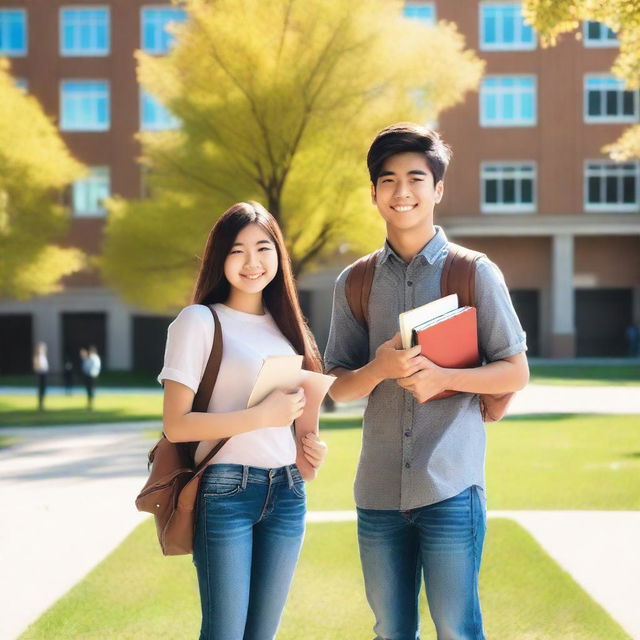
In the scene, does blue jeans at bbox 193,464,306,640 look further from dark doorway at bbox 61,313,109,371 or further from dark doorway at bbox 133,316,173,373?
dark doorway at bbox 61,313,109,371

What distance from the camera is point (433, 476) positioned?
11.2 feet

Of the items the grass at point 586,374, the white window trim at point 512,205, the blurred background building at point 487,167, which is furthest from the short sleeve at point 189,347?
the white window trim at point 512,205

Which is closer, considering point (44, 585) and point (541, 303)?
point (44, 585)

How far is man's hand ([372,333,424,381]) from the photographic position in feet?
11.0

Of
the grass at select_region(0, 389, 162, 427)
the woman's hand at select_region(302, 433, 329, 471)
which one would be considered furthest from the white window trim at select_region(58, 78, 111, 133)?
the woman's hand at select_region(302, 433, 329, 471)

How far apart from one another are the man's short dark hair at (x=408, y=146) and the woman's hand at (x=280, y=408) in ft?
2.82

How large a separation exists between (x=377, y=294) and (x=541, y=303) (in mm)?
39849

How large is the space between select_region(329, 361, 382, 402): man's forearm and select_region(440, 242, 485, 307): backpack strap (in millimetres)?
394

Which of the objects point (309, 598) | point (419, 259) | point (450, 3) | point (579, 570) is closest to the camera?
point (419, 259)

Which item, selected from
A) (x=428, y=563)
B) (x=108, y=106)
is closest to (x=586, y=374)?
(x=108, y=106)

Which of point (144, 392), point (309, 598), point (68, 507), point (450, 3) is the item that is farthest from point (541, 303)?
point (309, 598)

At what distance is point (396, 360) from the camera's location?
3355mm

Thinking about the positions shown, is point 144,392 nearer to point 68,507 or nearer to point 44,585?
point 68,507

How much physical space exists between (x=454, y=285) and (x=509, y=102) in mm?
39433
